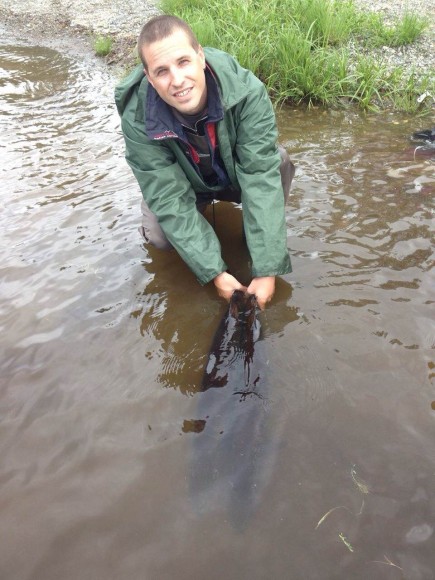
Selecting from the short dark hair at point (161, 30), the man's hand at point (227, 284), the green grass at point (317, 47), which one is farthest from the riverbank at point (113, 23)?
the man's hand at point (227, 284)

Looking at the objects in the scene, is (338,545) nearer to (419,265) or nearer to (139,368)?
(139,368)

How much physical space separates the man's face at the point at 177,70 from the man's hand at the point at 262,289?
0.97 metres

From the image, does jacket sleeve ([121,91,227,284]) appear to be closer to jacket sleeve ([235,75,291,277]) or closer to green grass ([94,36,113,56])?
jacket sleeve ([235,75,291,277])

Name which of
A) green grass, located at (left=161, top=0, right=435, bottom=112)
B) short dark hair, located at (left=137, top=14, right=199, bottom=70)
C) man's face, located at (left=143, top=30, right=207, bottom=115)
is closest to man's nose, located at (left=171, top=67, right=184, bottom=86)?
man's face, located at (left=143, top=30, right=207, bottom=115)

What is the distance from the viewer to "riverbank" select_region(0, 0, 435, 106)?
19.0 ft

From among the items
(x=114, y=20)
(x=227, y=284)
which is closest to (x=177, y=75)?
(x=227, y=284)

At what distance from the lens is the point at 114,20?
30.9 ft

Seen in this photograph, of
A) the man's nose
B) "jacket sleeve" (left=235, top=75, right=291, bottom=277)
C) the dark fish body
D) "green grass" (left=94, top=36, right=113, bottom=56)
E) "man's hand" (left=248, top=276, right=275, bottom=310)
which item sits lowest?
the dark fish body

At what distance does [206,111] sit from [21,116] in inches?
161

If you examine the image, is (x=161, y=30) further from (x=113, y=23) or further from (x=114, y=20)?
(x=114, y=20)

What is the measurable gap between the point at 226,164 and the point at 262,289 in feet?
2.48

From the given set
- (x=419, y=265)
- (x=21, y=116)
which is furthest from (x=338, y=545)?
(x=21, y=116)

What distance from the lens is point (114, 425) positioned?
2.10 meters

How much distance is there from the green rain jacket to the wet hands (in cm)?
5
